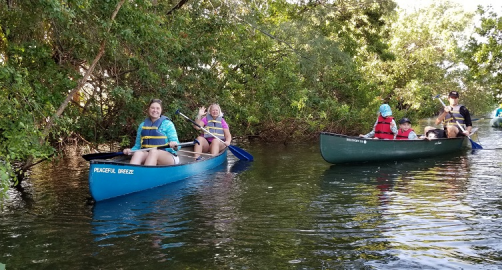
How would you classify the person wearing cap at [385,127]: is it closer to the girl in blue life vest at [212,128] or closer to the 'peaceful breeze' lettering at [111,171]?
the girl in blue life vest at [212,128]

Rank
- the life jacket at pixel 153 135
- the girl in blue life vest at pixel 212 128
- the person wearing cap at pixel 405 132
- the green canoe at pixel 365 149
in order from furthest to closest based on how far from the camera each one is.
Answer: the person wearing cap at pixel 405 132, the girl in blue life vest at pixel 212 128, the green canoe at pixel 365 149, the life jacket at pixel 153 135

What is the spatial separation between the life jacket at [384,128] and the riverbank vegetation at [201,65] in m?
4.03

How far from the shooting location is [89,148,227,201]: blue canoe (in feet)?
20.6

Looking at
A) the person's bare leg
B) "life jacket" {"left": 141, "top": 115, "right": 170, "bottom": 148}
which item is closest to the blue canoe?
the person's bare leg

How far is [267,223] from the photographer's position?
5281 millimetres

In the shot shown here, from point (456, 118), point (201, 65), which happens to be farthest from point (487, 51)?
point (201, 65)

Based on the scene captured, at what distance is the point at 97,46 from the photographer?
24.6 feet

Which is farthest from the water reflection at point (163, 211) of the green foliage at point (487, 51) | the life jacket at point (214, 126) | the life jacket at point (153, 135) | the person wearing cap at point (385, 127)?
the green foliage at point (487, 51)

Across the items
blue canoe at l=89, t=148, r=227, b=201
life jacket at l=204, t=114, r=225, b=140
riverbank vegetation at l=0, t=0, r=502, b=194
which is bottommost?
blue canoe at l=89, t=148, r=227, b=201

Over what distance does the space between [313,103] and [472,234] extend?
12.0 meters

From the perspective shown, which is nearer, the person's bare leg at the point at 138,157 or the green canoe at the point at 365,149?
the person's bare leg at the point at 138,157

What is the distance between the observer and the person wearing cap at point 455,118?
1204cm

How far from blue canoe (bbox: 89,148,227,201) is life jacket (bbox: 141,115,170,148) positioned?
0.42m

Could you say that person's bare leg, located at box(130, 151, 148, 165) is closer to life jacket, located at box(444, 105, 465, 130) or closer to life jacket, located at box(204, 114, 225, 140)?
life jacket, located at box(204, 114, 225, 140)
